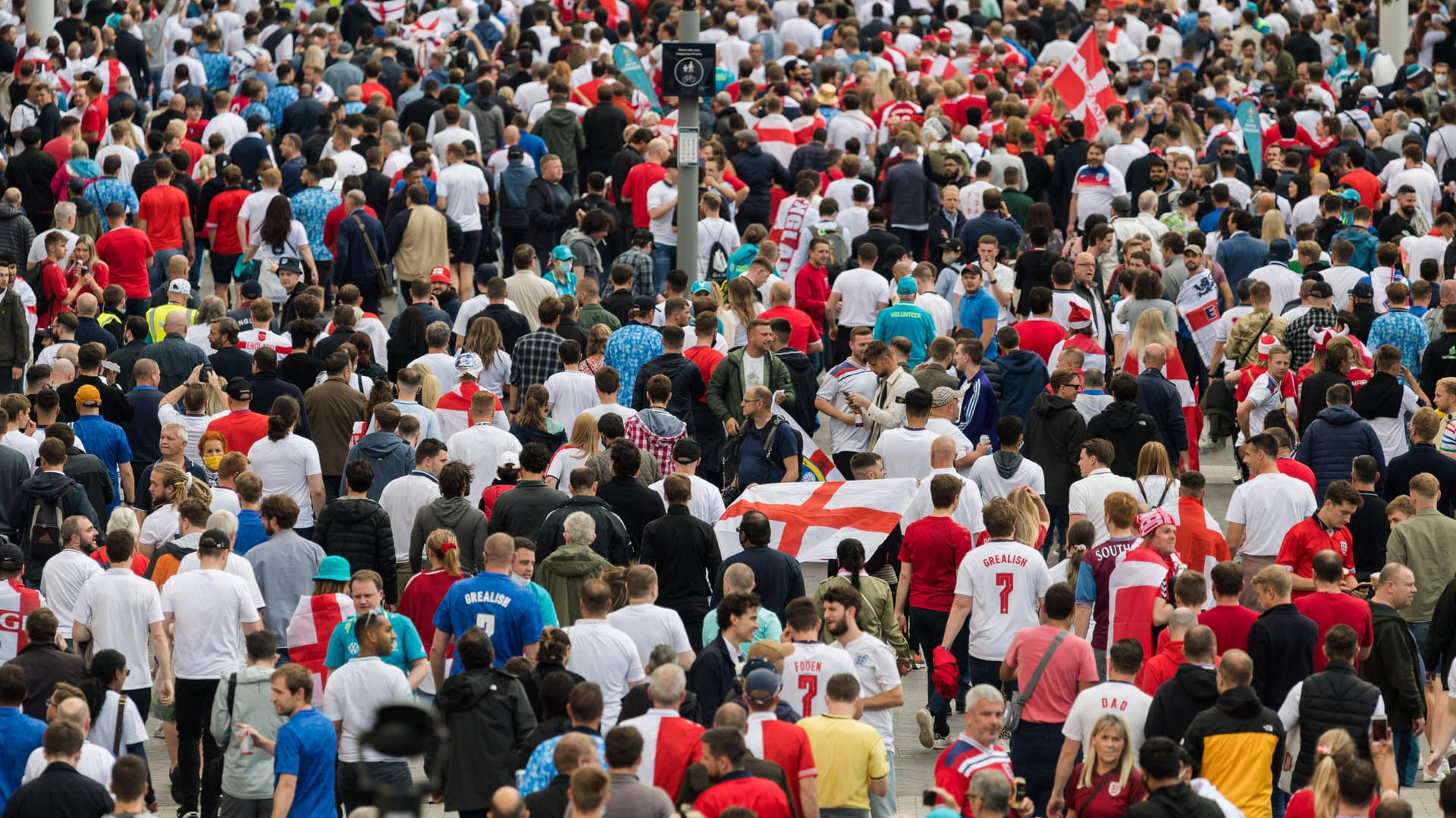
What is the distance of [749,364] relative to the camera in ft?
46.7

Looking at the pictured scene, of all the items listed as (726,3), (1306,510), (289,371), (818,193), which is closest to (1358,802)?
(1306,510)

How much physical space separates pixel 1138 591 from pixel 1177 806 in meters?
2.97

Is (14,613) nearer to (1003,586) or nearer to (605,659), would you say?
(605,659)

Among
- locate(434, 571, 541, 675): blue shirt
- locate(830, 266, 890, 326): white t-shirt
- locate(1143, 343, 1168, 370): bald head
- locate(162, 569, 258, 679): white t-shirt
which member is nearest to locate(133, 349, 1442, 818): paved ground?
locate(162, 569, 258, 679): white t-shirt

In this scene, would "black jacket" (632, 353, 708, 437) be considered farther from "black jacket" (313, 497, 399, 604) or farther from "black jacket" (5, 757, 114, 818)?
"black jacket" (5, 757, 114, 818)

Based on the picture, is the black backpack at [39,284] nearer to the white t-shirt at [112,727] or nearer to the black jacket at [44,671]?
the black jacket at [44,671]

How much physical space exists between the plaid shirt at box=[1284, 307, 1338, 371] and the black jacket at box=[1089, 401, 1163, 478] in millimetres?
2254

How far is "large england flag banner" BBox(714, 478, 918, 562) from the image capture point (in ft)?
41.4

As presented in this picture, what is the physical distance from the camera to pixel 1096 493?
12195mm

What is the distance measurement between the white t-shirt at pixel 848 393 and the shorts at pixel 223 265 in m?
7.74

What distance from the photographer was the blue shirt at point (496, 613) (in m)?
10.2

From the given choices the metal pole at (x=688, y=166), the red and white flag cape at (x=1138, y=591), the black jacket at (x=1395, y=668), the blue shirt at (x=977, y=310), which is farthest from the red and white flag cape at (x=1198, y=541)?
the metal pole at (x=688, y=166)

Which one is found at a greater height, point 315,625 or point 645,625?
point 645,625

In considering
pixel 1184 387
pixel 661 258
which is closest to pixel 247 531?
pixel 1184 387
